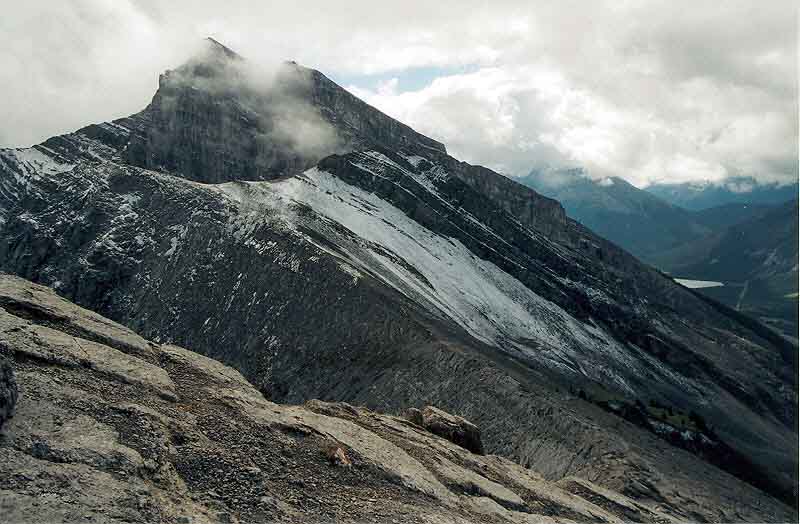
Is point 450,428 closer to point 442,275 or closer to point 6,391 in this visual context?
point 6,391

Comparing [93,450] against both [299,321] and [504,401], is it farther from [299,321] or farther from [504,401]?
[299,321]

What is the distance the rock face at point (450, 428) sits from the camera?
114 ft

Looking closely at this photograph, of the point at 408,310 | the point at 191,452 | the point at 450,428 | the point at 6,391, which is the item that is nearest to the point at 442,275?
the point at 408,310

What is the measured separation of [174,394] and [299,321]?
60.3 metres

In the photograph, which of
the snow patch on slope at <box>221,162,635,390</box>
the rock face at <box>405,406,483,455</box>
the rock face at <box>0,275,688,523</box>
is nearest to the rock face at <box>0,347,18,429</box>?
the rock face at <box>0,275,688,523</box>

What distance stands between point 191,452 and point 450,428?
17.1 meters

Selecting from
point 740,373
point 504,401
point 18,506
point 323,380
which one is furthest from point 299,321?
point 740,373

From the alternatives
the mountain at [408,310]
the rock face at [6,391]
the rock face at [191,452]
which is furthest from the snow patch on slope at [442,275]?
the rock face at [6,391]

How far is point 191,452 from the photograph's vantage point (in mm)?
21344

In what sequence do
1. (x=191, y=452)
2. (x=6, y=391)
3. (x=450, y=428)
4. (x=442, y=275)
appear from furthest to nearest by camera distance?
(x=442, y=275), (x=450, y=428), (x=191, y=452), (x=6, y=391)

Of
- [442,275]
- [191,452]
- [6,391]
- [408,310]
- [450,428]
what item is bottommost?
[191,452]

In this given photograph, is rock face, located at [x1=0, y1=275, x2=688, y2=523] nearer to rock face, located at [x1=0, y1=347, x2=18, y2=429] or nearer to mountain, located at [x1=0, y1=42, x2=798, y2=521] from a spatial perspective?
rock face, located at [x1=0, y1=347, x2=18, y2=429]

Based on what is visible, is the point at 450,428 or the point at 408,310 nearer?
the point at 450,428

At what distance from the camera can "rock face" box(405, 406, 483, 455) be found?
114 feet
